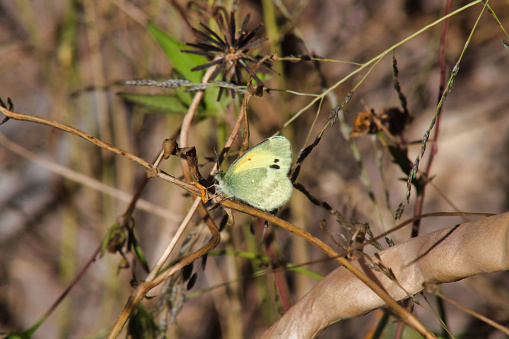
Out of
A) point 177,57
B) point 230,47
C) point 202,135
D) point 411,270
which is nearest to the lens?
point 411,270

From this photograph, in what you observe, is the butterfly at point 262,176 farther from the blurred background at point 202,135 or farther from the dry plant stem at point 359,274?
the blurred background at point 202,135

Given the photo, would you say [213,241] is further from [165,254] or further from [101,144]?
[101,144]

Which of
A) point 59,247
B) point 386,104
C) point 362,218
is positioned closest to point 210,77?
point 362,218

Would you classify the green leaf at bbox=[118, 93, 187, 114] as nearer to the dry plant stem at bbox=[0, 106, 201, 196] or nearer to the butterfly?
the butterfly

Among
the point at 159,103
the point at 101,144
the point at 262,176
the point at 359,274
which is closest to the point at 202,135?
the point at 159,103

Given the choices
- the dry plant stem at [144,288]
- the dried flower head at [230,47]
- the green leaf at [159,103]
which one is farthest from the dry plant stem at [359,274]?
the green leaf at [159,103]
